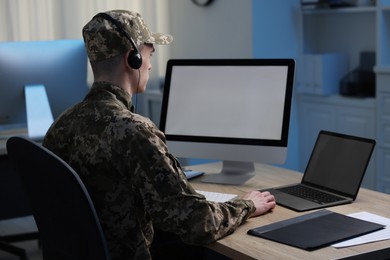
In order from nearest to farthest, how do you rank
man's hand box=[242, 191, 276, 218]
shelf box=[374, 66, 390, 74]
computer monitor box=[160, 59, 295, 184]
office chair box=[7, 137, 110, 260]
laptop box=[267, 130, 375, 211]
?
office chair box=[7, 137, 110, 260], man's hand box=[242, 191, 276, 218], laptop box=[267, 130, 375, 211], computer monitor box=[160, 59, 295, 184], shelf box=[374, 66, 390, 74]

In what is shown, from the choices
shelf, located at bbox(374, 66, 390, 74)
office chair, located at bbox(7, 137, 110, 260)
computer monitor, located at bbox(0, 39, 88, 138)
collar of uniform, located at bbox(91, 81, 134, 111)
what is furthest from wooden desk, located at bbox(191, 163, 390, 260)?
shelf, located at bbox(374, 66, 390, 74)

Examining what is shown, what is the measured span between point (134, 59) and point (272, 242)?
66cm

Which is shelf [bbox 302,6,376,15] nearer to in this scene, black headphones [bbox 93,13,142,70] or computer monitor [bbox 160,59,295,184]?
computer monitor [bbox 160,59,295,184]

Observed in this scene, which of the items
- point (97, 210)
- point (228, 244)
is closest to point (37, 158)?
point (97, 210)

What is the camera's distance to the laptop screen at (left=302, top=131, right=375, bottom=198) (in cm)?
235

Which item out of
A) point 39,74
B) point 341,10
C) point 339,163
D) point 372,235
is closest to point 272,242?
point 372,235

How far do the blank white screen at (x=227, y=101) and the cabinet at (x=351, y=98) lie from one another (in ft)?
5.71

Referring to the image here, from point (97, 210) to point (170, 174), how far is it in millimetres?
256

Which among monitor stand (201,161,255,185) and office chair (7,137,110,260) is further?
monitor stand (201,161,255,185)

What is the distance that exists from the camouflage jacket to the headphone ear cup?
0.09m

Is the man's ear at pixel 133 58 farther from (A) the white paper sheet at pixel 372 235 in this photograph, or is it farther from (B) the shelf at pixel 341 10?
(B) the shelf at pixel 341 10

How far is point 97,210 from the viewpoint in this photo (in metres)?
2.00

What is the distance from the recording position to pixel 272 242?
77.2 inches

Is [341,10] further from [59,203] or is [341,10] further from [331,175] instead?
[59,203]
